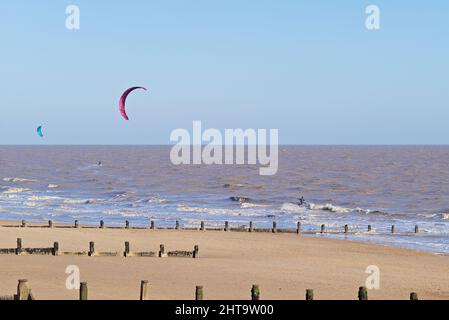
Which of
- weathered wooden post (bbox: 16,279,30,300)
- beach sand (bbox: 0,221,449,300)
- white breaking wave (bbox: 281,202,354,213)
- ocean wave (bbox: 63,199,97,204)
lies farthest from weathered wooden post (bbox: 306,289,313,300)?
ocean wave (bbox: 63,199,97,204)

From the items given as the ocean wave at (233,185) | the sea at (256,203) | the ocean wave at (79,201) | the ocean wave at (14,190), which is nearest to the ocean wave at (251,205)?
the sea at (256,203)

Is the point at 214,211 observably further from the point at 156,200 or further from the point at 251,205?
the point at 156,200

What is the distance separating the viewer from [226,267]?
28422 mm

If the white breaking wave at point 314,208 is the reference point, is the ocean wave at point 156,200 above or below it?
above

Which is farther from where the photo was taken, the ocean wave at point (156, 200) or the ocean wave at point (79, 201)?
the ocean wave at point (156, 200)

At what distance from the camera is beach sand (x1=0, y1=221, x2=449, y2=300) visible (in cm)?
2288

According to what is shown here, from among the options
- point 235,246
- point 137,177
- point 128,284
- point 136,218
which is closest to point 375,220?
point 136,218

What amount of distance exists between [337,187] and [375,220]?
120 ft

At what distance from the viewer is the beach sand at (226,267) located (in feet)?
75.0

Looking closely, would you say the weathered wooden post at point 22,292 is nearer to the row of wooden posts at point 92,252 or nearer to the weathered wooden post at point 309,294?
the weathered wooden post at point 309,294

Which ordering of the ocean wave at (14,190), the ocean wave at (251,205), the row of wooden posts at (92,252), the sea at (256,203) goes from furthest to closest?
the ocean wave at (14,190)
the ocean wave at (251,205)
the sea at (256,203)
the row of wooden posts at (92,252)

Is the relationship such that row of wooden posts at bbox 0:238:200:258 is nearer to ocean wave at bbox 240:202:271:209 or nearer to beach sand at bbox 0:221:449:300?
beach sand at bbox 0:221:449:300

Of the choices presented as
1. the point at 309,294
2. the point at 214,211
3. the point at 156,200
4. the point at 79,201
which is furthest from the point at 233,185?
the point at 309,294
